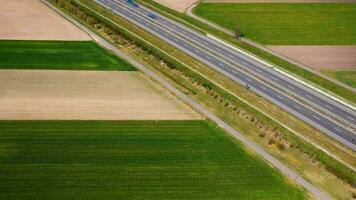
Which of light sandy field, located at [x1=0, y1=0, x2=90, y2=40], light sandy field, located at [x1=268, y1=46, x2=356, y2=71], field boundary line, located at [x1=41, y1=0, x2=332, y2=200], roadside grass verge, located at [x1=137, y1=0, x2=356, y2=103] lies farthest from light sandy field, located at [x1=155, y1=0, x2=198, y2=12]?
light sandy field, located at [x1=268, y1=46, x2=356, y2=71]

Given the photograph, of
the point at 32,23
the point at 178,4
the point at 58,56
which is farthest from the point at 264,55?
the point at 32,23

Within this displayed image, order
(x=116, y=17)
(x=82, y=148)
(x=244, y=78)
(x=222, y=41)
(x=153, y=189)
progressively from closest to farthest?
(x=153, y=189) → (x=82, y=148) → (x=244, y=78) → (x=222, y=41) → (x=116, y=17)

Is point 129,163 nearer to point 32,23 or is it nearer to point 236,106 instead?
point 236,106

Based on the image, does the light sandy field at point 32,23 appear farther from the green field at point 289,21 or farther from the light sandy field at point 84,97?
the green field at point 289,21

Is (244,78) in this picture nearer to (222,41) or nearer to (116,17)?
(222,41)

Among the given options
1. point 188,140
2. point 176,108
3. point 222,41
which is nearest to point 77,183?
point 188,140

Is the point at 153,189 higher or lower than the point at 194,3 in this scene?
lower

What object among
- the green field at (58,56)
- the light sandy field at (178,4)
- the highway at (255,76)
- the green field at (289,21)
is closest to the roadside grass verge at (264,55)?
the light sandy field at (178,4)
